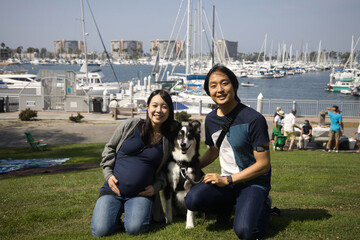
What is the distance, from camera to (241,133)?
11.9 feet

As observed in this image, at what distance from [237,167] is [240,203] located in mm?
436

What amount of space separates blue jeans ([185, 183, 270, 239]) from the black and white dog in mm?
247

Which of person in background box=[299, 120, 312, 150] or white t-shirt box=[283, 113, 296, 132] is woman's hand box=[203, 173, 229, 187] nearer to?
white t-shirt box=[283, 113, 296, 132]

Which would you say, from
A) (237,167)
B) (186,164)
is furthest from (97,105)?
(237,167)

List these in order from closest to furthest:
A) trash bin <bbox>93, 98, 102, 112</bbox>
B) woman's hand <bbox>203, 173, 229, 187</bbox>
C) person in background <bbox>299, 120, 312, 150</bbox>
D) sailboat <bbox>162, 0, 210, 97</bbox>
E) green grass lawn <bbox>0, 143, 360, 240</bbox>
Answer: woman's hand <bbox>203, 173, 229, 187</bbox> < green grass lawn <bbox>0, 143, 360, 240</bbox> < person in background <bbox>299, 120, 312, 150</bbox> < trash bin <bbox>93, 98, 102, 112</bbox> < sailboat <bbox>162, 0, 210, 97</bbox>

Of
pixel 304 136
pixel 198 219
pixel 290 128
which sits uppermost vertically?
pixel 198 219

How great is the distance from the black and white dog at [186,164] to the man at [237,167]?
0.80 ft

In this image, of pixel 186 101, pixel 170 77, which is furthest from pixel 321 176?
pixel 170 77

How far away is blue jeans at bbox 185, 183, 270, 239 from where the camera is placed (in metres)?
3.44

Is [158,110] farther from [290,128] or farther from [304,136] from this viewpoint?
[304,136]

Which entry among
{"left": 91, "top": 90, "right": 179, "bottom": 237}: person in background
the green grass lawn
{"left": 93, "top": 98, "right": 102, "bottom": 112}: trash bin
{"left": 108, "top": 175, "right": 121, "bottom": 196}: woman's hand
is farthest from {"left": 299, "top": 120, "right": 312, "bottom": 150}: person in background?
{"left": 93, "top": 98, "right": 102, "bottom": 112}: trash bin

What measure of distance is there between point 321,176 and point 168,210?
15.1 feet

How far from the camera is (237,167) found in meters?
3.76

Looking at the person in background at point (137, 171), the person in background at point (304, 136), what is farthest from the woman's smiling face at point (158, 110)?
the person in background at point (304, 136)
